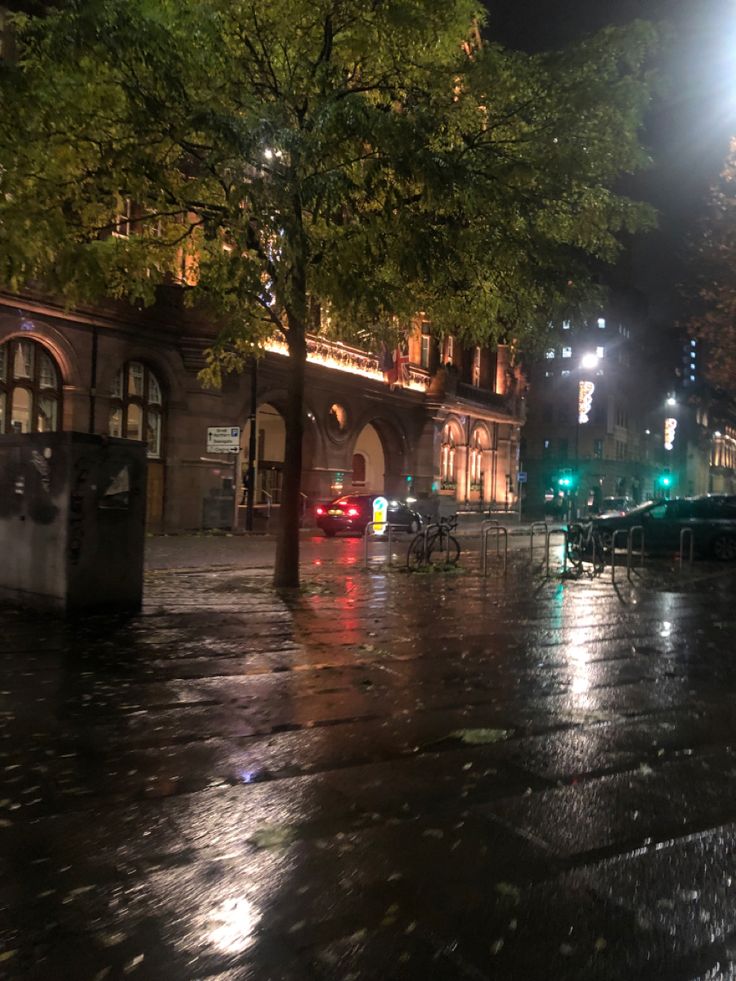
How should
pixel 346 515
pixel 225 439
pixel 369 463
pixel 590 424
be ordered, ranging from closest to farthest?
pixel 225 439
pixel 346 515
pixel 369 463
pixel 590 424

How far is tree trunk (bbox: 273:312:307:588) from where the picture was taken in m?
12.9

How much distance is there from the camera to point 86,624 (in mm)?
9289

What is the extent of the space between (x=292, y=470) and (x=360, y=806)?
8.82m

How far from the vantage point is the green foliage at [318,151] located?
9633 mm

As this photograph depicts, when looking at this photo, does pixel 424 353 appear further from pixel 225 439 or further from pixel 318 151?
pixel 318 151

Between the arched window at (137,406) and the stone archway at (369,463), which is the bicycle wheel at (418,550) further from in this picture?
the stone archway at (369,463)

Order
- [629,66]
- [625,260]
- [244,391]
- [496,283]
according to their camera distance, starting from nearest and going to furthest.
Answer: [629,66]
[496,283]
[244,391]
[625,260]

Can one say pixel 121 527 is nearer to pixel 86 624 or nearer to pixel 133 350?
pixel 86 624

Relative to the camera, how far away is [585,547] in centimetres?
1881

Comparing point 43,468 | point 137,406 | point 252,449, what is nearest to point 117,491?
point 43,468

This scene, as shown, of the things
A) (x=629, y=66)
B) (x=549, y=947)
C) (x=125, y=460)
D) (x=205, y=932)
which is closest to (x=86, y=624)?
(x=125, y=460)

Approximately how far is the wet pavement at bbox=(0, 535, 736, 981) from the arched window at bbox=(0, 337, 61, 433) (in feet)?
46.2

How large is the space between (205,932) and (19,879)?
94 centimetres

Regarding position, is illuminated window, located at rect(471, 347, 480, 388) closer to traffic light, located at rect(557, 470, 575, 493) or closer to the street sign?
traffic light, located at rect(557, 470, 575, 493)
